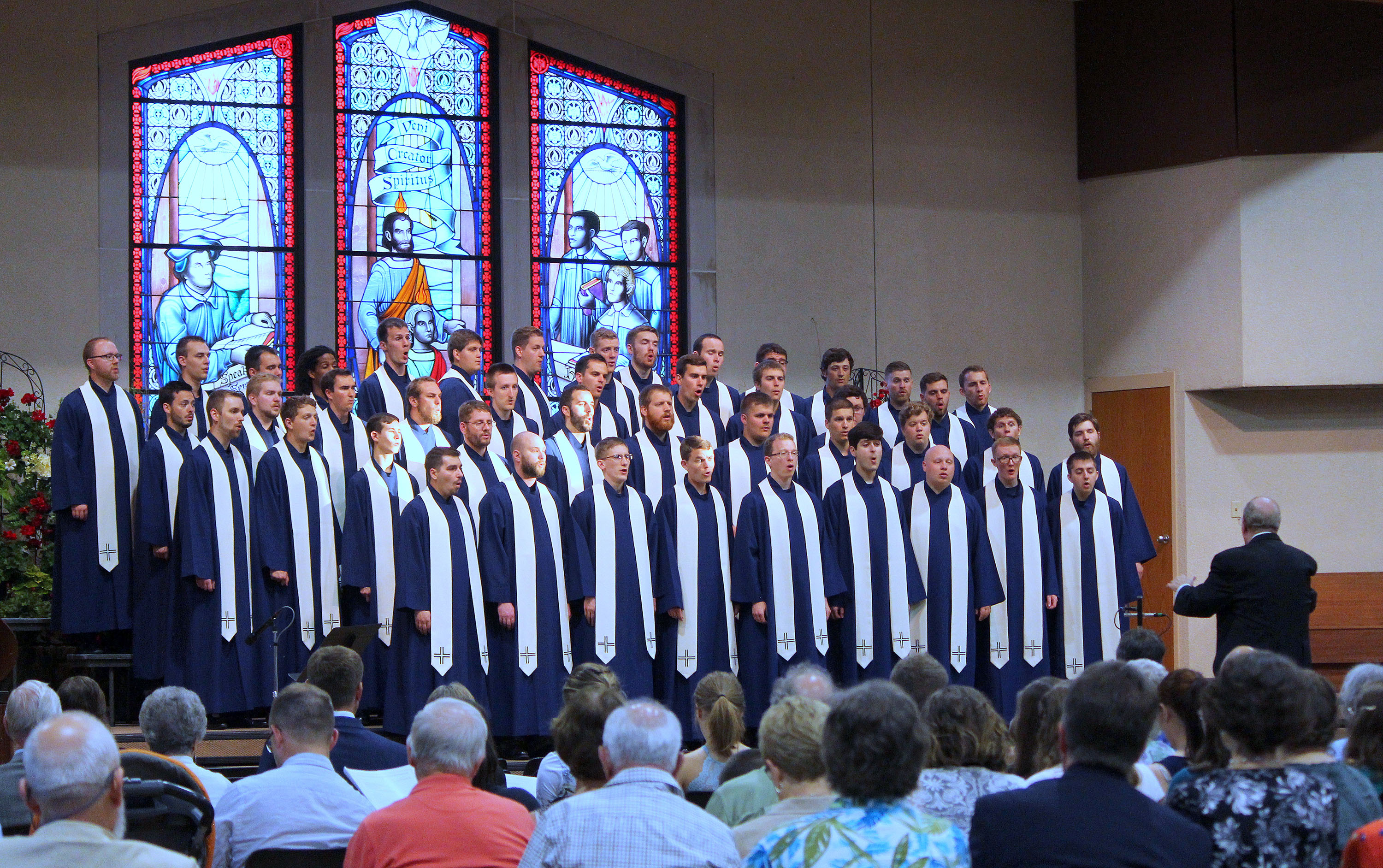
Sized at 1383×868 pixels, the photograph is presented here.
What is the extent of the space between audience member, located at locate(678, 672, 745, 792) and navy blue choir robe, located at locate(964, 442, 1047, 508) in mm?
4808

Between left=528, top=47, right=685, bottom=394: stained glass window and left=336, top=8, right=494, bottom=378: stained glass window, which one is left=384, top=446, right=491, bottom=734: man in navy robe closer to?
left=336, top=8, right=494, bottom=378: stained glass window

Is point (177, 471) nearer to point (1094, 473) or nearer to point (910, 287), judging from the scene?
point (1094, 473)

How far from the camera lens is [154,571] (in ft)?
25.2

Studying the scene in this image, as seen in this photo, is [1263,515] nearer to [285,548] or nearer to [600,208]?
[285,548]

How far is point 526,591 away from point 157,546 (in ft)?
6.03

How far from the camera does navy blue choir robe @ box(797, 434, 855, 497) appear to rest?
341 inches

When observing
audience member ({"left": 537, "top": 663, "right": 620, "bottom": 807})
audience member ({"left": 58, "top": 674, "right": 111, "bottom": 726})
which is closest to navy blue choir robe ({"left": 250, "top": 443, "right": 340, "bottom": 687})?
audience member ({"left": 58, "top": 674, "right": 111, "bottom": 726})

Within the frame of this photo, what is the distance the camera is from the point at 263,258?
1091cm

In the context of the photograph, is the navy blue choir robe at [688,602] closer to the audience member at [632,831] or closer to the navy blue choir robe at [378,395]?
the navy blue choir robe at [378,395]

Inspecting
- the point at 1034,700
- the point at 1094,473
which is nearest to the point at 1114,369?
the point at 1094,473

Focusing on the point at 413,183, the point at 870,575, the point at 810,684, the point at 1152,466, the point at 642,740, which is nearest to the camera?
the point at 642,740

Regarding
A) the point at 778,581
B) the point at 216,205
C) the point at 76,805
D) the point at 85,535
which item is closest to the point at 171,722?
the point at 76,805

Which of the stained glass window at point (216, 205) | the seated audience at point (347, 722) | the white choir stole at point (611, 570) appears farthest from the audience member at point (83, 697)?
the stained glass window at point (216, 205)

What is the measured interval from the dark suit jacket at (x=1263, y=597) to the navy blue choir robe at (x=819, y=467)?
8.03 ft
